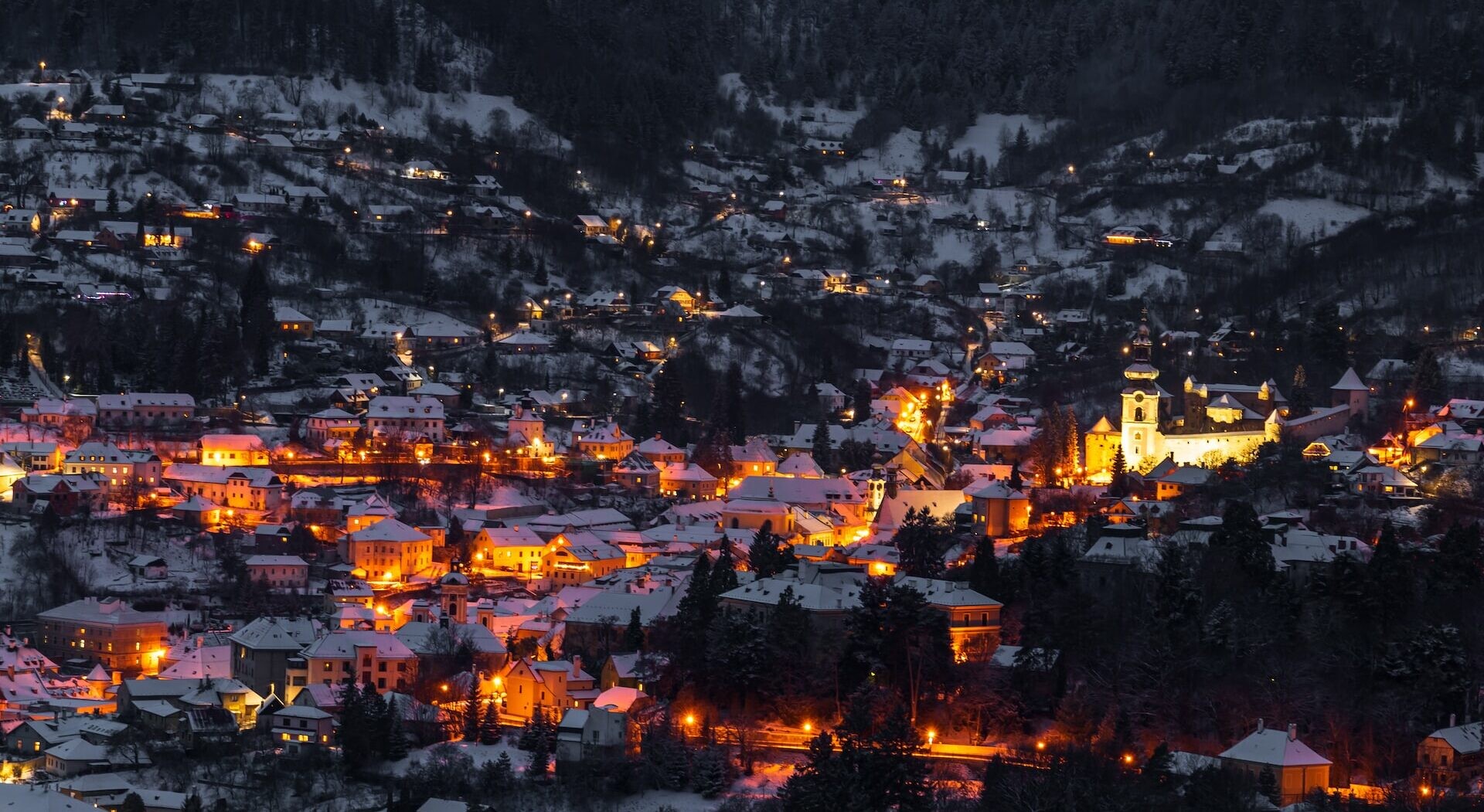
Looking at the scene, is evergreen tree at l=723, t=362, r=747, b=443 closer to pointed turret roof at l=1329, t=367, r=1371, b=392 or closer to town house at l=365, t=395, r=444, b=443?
town house at l=365, t=395, r=444, b=443

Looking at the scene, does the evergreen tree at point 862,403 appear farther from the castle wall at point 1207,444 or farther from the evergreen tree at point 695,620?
the evergreen tree at point 695,620

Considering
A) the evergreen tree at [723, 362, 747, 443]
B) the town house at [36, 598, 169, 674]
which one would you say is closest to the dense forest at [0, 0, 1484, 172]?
the evergreen tree at [723, 362, 747, 443]

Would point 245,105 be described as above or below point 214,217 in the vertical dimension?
above

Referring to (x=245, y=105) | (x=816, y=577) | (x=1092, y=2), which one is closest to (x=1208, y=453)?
(x=816, y=577)

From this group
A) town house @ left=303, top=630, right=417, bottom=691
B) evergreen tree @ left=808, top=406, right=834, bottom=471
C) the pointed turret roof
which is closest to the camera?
town house @ left=303, top=630, right=417, bottom=691

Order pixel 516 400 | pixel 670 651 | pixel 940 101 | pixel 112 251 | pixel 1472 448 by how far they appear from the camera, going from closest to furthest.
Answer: pixel 670 651 < pixel 1472 448 < pixel 516 400 < pixel 112 251 < pixel 940 101

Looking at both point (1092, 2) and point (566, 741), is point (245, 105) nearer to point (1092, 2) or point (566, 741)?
point (1092, 2)

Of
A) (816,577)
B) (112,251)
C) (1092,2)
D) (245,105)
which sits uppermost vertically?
(1092,2)

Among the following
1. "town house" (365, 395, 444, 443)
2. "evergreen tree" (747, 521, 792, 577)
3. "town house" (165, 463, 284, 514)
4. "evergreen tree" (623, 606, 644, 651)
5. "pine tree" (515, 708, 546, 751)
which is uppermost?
"town house" (365, 395, 444, 443)
